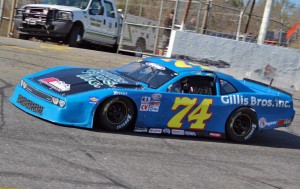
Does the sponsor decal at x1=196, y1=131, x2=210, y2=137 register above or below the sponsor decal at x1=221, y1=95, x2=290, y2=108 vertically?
below

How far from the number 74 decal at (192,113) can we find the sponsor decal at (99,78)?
982 millimetres

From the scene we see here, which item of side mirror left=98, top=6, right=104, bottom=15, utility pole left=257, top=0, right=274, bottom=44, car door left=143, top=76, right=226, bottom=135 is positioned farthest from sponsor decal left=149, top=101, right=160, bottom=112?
side mirror left=98, top=6, right=104, bottom=15

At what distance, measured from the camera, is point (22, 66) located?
42.6 feet

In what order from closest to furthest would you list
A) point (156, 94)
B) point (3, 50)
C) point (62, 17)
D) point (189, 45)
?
point (156, 94) → point (3, 50) → point (189, 45) → point (62, 17)

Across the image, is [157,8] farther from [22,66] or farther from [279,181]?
[279,181]

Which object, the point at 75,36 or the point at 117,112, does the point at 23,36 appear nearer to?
the point at 75,36

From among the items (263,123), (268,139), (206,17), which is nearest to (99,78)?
(263,123)

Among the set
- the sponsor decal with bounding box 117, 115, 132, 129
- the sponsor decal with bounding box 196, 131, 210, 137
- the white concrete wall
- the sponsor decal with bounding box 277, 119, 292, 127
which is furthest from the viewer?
the white concrete wall

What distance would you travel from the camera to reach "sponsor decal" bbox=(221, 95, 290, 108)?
8.99m

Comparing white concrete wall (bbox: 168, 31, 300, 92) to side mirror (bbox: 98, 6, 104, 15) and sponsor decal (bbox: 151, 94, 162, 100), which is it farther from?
sponsor decal (bbox: 151, 94, 162, 100)

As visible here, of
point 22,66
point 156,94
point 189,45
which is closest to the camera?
point 156,94

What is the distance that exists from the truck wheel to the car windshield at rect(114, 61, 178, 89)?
992 cm

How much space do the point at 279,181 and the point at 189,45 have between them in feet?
33.4

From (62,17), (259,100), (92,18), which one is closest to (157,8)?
(92,18)
